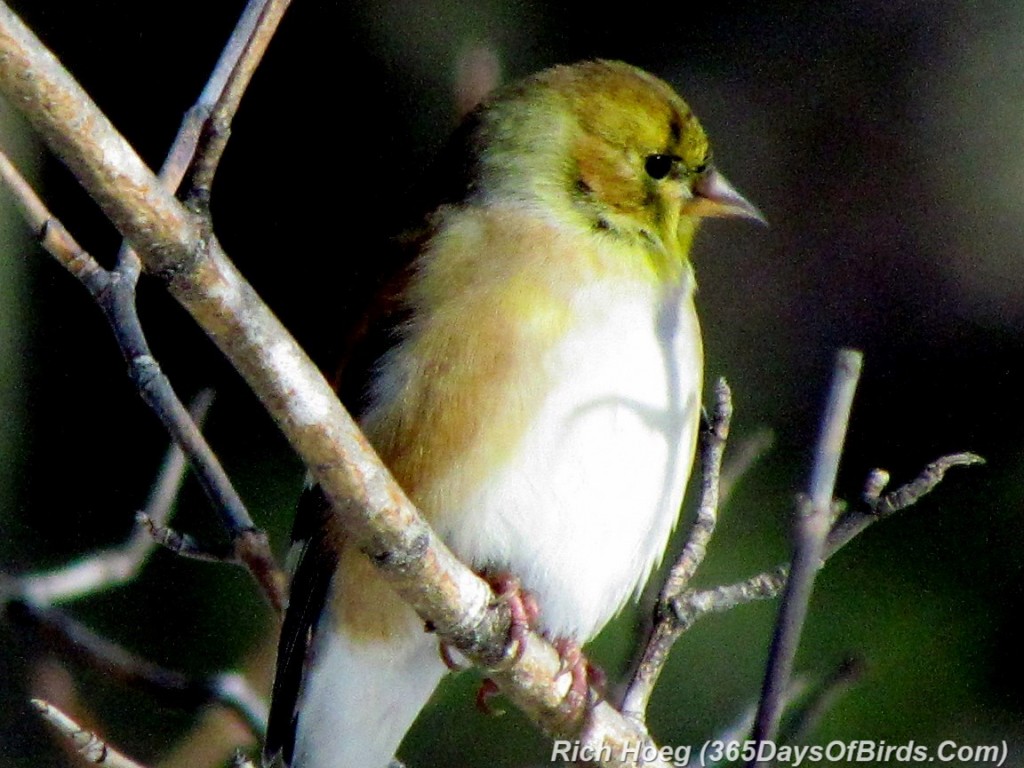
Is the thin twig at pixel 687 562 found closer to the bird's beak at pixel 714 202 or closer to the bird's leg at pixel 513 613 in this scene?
the bird's leg at pixel 513 613

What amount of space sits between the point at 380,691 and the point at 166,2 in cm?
99

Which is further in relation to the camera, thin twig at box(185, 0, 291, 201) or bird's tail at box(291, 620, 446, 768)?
bird's tail at box(291, 620, 446, 768)

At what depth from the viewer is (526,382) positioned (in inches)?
54.9

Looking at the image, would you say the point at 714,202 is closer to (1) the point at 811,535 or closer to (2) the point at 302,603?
(2) the point at 302,603

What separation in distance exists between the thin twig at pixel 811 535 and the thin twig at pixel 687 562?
0.37 m

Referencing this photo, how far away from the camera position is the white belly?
1406mm

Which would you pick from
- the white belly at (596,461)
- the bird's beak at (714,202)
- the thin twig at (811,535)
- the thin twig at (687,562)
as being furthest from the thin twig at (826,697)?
the bird's beak at (714,202)

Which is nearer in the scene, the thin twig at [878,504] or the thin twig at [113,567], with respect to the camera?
the thin twig at [878,504]

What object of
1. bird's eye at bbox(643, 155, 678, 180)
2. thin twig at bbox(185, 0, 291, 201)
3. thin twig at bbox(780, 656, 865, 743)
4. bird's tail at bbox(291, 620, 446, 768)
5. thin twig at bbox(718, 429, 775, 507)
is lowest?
bird's tail at bbox(291, 620, 446, 768)

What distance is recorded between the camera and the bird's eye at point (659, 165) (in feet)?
5.45

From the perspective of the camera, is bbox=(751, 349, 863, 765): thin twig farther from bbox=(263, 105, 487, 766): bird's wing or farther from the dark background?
the dark background

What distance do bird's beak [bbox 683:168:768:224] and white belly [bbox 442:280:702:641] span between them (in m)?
0.15

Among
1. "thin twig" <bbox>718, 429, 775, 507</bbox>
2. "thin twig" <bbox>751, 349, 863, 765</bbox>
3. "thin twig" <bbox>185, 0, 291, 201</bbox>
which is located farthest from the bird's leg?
"thin twig" <bbox>185, 0, 291, 201</bbox>

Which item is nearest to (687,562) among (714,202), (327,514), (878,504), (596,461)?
(596,461)
